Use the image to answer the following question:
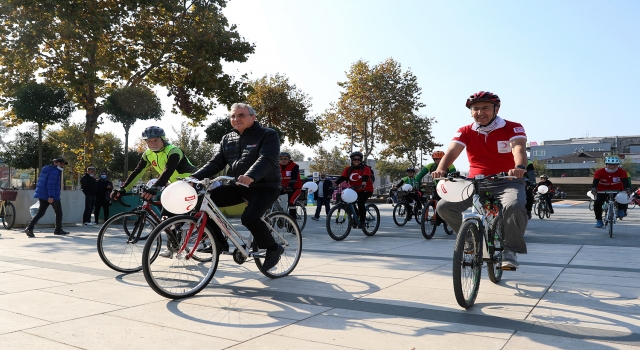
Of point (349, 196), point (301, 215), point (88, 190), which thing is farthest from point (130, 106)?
point (349, 196)

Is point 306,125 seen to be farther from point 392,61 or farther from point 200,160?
point 200,160

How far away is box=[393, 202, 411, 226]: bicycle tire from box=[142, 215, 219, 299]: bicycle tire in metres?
9.96

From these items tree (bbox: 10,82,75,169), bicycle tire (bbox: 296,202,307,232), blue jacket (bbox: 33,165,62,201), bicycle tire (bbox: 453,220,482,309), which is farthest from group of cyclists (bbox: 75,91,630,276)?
tree (bbox: 10,82,75,169)

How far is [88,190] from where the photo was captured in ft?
47.4

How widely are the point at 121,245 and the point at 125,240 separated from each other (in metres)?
0.07

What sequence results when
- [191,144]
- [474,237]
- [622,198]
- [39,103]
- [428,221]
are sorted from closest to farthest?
[474,237] < [428,221] < [622,198] < [39,103] < [191,144]

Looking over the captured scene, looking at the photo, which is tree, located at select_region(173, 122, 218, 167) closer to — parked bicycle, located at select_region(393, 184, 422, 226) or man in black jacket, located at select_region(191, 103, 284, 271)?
parked bicycle, located at select_region(393, 184, 422, 226)

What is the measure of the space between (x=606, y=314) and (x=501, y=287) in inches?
47.7

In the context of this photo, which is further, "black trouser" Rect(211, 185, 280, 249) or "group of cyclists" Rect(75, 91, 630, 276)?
"black trouser" Rect(211, 185, 280, 249)

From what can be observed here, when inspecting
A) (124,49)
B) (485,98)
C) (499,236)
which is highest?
(124,49)

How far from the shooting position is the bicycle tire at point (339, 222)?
10.5m

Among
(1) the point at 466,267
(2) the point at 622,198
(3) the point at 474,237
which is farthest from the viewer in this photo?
(2) the point at 622,198

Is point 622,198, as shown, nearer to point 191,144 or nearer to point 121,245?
point 121,245

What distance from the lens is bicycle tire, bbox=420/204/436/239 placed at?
35.5ft
